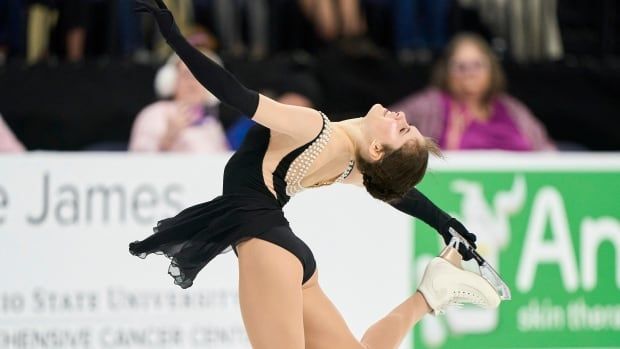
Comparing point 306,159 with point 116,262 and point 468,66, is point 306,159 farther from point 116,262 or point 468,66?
point 468,66

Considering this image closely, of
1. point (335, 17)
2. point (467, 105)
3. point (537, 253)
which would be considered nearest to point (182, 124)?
point (335, 17)

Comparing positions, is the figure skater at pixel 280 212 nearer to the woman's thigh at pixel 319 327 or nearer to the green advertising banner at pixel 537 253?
the woman's thigh at pixel 319 327

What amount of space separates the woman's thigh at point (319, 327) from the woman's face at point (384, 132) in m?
0.50

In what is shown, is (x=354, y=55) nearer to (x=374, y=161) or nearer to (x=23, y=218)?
(x=23, y=218)

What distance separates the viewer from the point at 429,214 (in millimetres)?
4199

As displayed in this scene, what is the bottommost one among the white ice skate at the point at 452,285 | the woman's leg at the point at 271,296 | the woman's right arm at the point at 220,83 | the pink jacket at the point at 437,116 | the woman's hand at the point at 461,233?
the pink jacket at the point at 437,116

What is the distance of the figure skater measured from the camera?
3.72m

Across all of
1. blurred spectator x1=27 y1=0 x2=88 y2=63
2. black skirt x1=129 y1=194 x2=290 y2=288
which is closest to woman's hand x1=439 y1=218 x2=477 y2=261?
black skirt x1=129 y1=194 x2=290 y2=288

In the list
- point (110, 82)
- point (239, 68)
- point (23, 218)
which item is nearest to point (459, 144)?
point (239, 68)

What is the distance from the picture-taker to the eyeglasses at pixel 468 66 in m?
6.13

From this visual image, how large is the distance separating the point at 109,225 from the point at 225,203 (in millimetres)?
1498

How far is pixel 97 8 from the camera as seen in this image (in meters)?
6.39

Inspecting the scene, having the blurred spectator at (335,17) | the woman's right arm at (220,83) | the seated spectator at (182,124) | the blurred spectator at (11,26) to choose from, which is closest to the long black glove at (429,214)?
the woman's right arm at (220,83)

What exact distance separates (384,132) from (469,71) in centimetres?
246
